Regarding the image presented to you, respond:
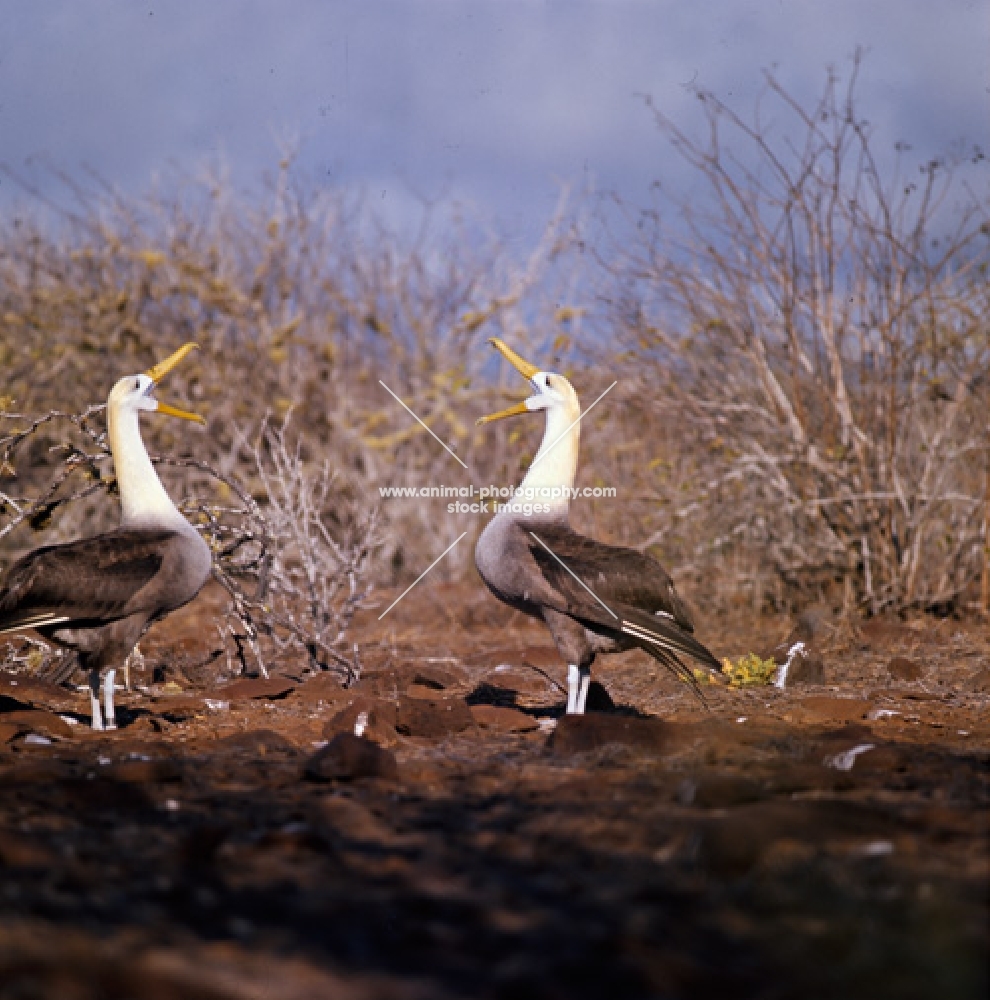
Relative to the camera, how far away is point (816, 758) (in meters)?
4.08

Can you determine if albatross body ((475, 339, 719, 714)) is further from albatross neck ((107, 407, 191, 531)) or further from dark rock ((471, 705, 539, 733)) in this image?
albatross neck ((107, 407, 191, 531))

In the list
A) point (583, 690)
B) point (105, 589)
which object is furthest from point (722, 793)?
point (105, 589)

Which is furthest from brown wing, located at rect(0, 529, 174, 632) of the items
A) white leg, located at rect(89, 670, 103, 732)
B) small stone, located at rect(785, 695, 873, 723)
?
small stone, located at rect(785, 695, 873, 723)

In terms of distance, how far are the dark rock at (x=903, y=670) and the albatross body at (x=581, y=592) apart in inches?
71.4

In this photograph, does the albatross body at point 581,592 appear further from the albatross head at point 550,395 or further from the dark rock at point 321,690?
the dark rock at point 321,690

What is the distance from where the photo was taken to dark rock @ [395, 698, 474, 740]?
4996 millimetres

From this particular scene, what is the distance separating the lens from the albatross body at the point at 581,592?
Result: 527 centimetres

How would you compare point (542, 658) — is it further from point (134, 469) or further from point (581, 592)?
point (134, 469)

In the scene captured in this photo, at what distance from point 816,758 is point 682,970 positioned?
2.24 metres

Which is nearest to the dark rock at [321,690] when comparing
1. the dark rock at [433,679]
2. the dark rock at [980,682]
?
the dark rock at [433,679]

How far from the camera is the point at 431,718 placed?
5.04 m

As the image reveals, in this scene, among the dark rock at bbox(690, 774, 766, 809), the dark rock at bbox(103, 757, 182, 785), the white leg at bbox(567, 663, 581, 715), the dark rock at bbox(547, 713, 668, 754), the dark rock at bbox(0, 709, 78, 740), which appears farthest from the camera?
the white leg at bbox(567, 663, 581, 715)

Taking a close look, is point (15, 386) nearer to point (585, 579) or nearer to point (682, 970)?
point (585, 579)

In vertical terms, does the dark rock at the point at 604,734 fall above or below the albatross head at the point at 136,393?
below
